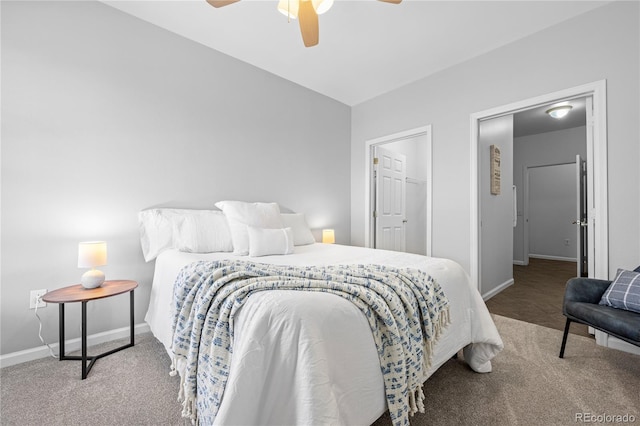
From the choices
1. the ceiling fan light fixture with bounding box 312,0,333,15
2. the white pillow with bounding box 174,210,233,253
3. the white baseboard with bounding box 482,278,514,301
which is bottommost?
the white baseboard with bounding box 482,278,514,301

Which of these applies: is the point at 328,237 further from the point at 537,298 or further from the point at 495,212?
the point at 537,298

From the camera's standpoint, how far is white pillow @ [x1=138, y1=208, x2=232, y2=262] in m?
2.24

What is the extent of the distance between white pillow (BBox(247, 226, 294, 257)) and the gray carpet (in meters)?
0.99

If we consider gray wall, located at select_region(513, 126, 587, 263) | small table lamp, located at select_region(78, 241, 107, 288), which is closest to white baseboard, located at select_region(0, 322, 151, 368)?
small table lamp, located at select_region(78, 241, 107, 288)

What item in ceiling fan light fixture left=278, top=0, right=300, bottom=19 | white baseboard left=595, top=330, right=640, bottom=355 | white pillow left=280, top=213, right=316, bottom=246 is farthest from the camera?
white pillow left=280, top=213, right=316, bottom=246

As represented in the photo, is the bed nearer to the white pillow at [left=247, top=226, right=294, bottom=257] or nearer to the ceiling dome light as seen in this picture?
the white pillow at [left=247, top=226, right=294, bottom=257]

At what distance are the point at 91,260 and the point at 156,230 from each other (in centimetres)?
48

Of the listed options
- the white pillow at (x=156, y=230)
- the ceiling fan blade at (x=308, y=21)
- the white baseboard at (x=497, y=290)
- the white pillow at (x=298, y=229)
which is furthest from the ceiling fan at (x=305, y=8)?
the white baseboard at (x=497, y=290)

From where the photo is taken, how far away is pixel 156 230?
2.26 meters

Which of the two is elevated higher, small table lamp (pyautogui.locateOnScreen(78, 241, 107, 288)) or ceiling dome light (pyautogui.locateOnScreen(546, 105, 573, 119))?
ceiling dome light (pyautogui.locateOnScreen(546, 105, 573, 119))

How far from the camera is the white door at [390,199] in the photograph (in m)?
4.07

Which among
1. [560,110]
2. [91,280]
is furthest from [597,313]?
[560,110]

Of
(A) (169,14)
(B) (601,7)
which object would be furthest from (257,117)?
(B) (601,7)

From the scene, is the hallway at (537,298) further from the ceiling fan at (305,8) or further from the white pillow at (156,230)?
the white pillow at (156,230)
